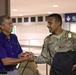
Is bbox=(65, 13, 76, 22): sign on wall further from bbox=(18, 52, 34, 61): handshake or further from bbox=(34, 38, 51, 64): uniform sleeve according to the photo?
bbox=(18, 52, 34, 61): handshake

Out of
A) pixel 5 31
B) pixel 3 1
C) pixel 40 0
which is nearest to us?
pixel 5 31

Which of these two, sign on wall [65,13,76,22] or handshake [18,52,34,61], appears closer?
handshake [18,52,34,61]

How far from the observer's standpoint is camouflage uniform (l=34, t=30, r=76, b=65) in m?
2.92

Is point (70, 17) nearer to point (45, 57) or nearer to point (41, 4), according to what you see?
point (41, 4)

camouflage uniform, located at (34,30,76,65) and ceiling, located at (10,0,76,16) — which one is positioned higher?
ceiling, located at (10,0,76,16)

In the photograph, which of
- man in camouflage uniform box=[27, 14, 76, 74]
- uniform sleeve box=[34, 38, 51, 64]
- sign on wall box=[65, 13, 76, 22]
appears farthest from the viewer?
sign on wall box=[65, 13, 76, 22]

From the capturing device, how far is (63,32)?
299cm

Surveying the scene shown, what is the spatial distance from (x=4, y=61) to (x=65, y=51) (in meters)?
0.87

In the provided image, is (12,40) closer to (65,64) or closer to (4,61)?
(4,61)

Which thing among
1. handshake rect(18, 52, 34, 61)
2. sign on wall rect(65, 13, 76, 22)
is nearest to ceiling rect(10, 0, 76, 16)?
sign on wall rect(65, 13, 76, 22)

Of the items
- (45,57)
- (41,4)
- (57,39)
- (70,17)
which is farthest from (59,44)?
(70,17)

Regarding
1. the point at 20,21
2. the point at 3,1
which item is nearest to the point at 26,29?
the point at 20,21

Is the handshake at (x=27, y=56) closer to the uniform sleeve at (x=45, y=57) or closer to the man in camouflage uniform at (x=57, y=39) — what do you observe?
the uniform sleeve at (x=45, y=57)

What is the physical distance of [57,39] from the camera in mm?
2979
